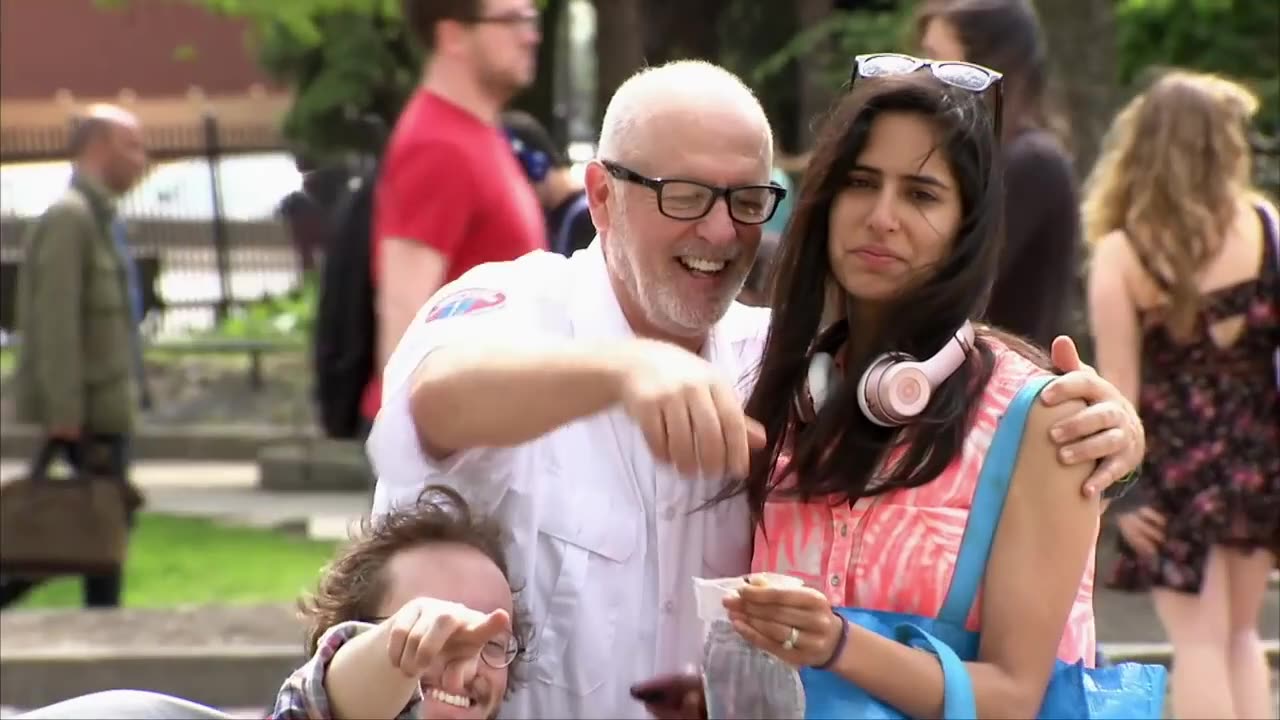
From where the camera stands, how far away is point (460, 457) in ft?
9.86

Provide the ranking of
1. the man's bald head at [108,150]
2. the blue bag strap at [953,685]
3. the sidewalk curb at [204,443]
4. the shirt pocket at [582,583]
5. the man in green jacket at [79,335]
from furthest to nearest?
1. the sidewalk curb at [204,443]
2. the man's bald head at [108,150]
3. the man in green jacket at [79,335]
4. the shirt pocket at [582,583]
5. the blue bag strap at [953,685]

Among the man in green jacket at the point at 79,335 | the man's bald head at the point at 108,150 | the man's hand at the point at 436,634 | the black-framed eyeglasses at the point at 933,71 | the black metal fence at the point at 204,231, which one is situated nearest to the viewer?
the man's hand at the point at 436,634

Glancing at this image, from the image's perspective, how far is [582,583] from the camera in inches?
120

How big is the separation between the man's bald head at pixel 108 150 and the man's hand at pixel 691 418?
738 centimetres

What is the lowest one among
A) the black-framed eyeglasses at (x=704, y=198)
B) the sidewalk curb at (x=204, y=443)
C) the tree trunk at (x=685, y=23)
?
the sidewalk curb at (x=204, y=443)

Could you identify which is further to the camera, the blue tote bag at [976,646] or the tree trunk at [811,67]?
the tree trunk at [811,67]

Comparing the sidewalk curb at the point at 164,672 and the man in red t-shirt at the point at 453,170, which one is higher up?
the man in red t-shirt at the point at 453,170

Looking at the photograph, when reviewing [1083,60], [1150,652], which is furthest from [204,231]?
[1150,652]

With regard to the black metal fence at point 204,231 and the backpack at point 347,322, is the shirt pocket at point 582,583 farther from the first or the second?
the black metal fence at point 204,231

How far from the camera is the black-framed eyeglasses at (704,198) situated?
3.03m

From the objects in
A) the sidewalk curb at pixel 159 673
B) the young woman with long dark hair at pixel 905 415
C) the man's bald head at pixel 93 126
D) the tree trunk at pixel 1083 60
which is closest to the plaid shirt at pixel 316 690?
the young woman with long dark hair at pixel 905 415

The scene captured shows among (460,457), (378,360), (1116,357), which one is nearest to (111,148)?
(378,360)

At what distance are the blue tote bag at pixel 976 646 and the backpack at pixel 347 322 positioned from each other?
297 cm

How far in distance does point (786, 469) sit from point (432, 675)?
57cm
